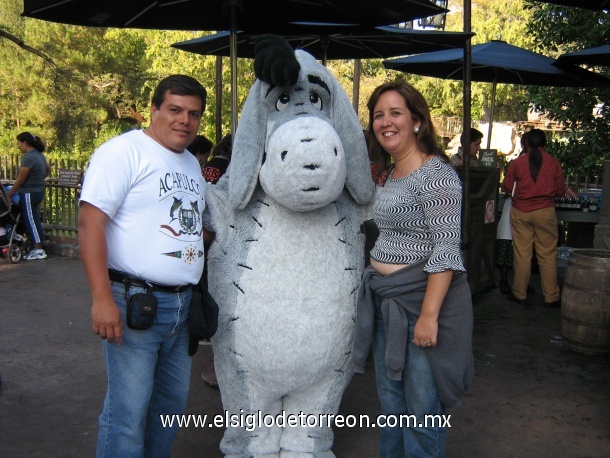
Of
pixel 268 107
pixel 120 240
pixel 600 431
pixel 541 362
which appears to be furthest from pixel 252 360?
pixel 541 362

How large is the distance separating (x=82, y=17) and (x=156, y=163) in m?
1.94

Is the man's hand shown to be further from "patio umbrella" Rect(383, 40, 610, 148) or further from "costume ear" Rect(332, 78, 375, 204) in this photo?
"patio umbrella" Rect(383, 40, 610, 148)

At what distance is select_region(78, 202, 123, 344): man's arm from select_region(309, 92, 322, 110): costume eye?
1.09 metres

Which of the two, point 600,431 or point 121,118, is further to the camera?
point 121,118

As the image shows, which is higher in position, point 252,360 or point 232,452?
point 252,360

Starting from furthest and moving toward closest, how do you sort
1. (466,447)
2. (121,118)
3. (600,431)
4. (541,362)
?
1. (121,118)
2. (541,362)
3. (600,431)
4. (466,447)

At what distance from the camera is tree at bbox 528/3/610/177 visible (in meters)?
9.09

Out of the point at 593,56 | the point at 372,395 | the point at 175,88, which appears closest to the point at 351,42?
the point at 593,56

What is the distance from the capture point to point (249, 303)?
286 centimetres

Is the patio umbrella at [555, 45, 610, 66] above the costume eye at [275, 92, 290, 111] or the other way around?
above

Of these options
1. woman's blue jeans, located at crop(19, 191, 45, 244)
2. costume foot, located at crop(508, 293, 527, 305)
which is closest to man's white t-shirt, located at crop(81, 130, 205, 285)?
costume foot, located at crop(508, 293, 527, 305)

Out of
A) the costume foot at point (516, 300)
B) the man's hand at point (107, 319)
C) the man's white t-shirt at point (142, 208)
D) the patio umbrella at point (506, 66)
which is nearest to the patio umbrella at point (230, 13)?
the man's white t-shirt at point (142, 208)

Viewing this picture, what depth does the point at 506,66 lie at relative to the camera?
6887mm

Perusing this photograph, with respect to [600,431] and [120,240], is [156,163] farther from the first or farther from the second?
[600,431]
